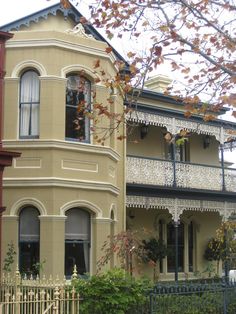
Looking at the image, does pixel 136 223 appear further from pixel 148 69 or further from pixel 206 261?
pixel 148 69

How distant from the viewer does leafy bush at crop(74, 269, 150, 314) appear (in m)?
11.4

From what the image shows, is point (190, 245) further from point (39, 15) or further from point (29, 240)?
point (39, 15)

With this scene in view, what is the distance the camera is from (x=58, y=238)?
1645 cm

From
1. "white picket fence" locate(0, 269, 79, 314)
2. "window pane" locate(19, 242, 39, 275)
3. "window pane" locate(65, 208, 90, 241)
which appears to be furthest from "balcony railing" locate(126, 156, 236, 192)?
"white picket fence" locate(0, 269, 79, 314)

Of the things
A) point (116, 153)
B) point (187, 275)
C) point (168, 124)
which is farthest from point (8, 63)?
point (187, 275)

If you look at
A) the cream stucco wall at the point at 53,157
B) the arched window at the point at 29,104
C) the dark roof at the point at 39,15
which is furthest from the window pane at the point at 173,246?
the dark roof at the point at 39,15

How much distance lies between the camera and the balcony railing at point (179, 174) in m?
20.9

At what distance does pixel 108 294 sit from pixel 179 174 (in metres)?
11.3

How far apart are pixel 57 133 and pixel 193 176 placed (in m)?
7.35

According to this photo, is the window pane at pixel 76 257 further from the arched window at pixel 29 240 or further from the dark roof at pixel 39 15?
the dark roof at pixel 39 15

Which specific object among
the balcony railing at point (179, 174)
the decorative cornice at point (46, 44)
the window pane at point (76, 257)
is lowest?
the window pane at point (76, 257)

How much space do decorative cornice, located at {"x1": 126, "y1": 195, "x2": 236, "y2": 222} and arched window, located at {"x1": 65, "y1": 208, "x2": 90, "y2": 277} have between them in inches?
130

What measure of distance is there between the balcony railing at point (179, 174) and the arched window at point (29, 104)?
4.23 metres

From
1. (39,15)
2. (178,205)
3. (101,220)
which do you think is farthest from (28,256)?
(178,205)
